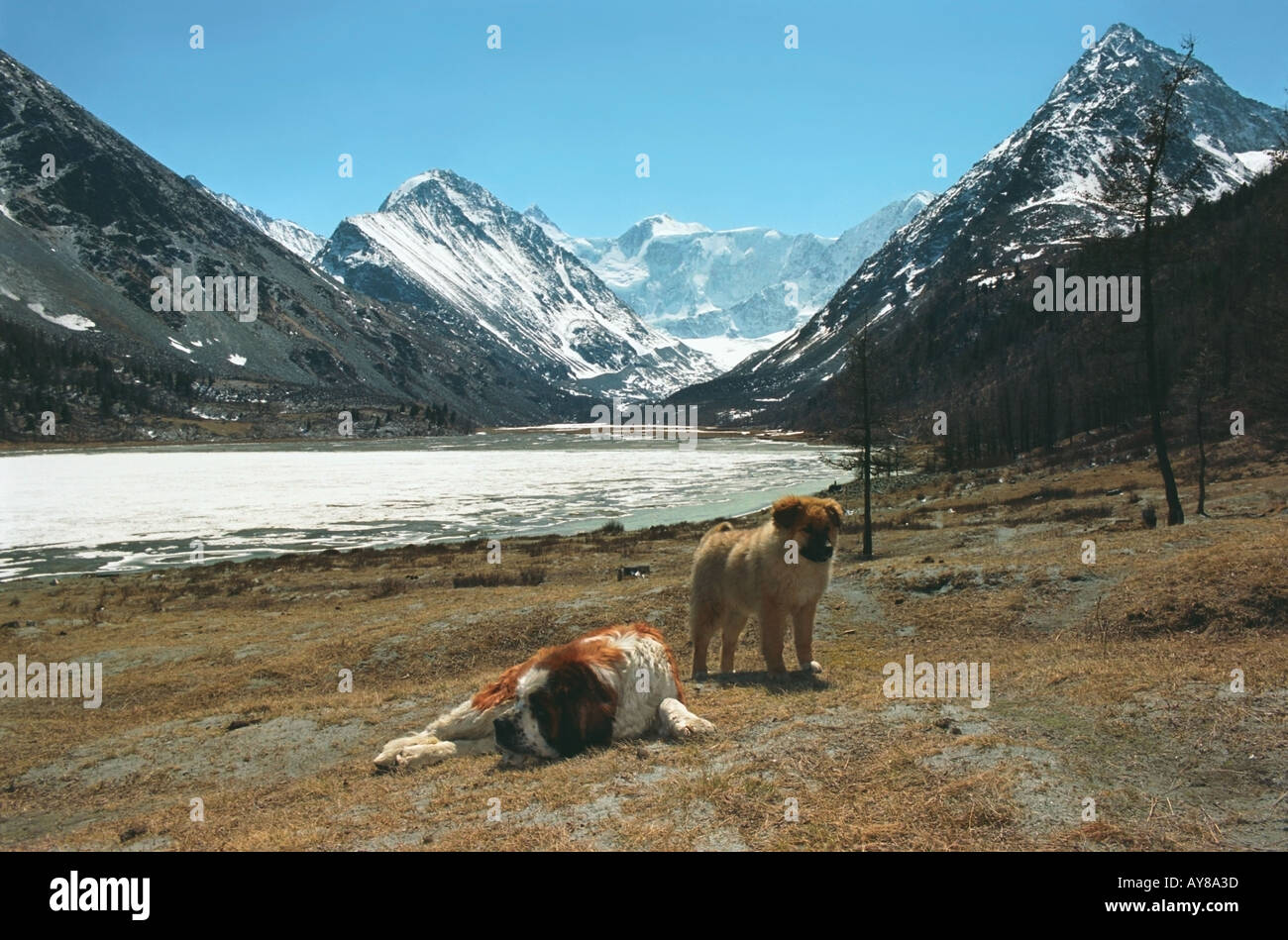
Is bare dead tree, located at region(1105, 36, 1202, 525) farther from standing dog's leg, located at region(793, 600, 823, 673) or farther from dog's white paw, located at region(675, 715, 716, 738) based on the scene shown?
dog's white paw, located at region(675, 715, 716, 738)

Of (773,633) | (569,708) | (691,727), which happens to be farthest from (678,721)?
(773,633)

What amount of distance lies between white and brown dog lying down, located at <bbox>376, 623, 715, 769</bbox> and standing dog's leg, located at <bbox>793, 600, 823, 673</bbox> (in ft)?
9.24

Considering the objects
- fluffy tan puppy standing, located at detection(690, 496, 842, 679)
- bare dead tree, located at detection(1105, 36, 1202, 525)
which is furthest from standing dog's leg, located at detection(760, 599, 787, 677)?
bare dead tree, located at detection(1105, 36, 1202, 525)

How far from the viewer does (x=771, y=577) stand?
35.0ft

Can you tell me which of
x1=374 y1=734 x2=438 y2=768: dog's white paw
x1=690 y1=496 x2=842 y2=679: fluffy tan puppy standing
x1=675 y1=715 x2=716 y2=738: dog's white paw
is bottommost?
x1=374 y1=734 x2=438 y2=768: dog's white paw

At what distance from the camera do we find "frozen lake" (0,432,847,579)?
1708 inches

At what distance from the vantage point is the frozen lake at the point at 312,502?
43.4m

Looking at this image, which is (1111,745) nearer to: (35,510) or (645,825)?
(645,825)

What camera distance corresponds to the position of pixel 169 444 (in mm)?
173875

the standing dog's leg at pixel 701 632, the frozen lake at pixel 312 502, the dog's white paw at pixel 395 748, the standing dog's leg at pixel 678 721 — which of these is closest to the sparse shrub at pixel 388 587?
the frozen lake at pixel 312 502

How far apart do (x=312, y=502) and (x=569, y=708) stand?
60.6 metres

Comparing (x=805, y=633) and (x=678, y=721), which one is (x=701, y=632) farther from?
(x=678, y=721)
